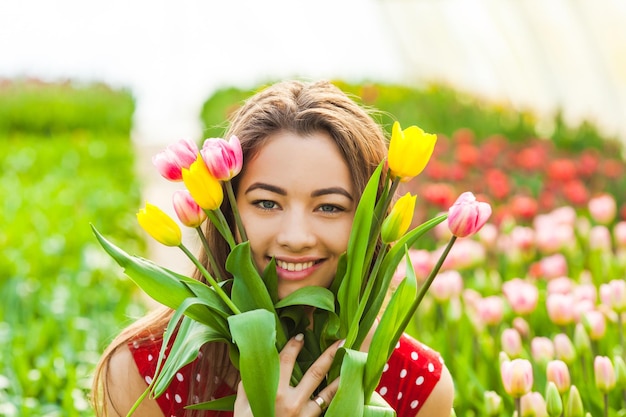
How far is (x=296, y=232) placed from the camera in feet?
4.66

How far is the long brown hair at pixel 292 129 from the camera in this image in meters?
1.52

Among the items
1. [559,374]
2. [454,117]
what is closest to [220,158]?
[559,374]

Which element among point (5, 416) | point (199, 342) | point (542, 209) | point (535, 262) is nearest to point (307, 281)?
point (199, 342)

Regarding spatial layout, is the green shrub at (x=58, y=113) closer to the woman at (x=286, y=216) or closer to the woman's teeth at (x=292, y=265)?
the woman at (x=286, y=216)

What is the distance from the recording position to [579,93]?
8.64m

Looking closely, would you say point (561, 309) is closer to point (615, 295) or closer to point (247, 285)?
point (615, 295)

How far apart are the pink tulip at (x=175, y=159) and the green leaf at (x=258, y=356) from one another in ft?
0.75

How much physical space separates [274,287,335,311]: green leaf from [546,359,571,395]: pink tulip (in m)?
0.63

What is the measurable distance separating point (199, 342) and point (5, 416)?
48.4 inches

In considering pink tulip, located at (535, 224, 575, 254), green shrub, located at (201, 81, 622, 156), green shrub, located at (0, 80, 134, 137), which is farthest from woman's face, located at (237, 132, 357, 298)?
green shrub, located at (0, 80, 134, 137)

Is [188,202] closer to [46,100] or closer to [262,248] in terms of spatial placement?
[262,248]

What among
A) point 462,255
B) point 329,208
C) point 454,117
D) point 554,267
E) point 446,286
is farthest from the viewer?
point 454,117

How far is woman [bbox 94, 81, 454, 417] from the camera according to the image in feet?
4.69

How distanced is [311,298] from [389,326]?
12 cm
